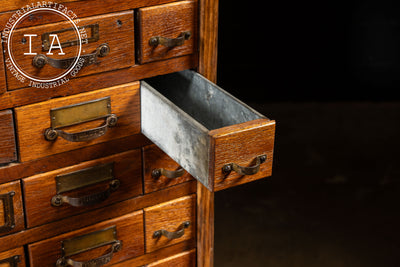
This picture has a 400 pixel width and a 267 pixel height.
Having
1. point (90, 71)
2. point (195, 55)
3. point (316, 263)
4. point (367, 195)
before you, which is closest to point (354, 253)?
point (316, 263)

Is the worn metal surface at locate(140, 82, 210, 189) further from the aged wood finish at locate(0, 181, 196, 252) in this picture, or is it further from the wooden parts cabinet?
the aged wood finish at locate(0, 181, 196, 252)

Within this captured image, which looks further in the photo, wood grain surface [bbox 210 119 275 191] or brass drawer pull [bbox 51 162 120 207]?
brass drawer pull [bbox 51 162 120 207]

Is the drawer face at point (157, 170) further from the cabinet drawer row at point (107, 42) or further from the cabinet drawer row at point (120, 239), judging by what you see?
the cabinet drawer row at point (107, 42)

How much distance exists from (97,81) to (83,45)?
4.2 inches

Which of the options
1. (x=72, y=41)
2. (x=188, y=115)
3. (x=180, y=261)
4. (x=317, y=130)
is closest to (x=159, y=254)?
(x=180, y=261)

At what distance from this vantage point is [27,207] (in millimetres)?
1804

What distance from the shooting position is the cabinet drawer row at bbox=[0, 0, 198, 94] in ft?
5.33

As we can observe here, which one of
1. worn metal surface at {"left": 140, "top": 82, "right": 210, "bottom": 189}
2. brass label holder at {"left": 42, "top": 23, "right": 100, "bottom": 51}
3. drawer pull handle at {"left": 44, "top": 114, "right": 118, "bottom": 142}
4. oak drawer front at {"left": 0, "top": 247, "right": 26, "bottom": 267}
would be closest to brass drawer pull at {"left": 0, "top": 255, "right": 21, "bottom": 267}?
oak drawer front at {"left": 0, "top": 247, "right": 26, "bottom": 267}

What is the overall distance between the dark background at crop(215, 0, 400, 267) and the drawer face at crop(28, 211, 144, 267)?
1111 millimetres

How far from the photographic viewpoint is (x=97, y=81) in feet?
5.80

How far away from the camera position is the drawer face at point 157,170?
1.95 meters

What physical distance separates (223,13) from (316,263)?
5.44 feet

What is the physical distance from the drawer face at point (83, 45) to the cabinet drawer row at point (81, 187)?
0.26m

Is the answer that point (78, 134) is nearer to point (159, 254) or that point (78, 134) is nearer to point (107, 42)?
point (107, 42)
